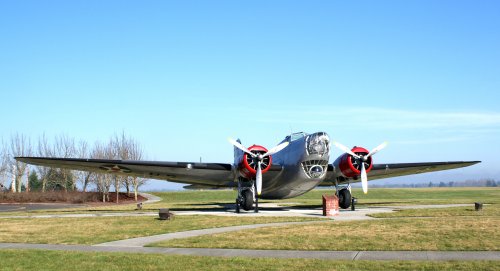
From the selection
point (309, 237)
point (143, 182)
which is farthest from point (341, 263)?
point (143, 182)

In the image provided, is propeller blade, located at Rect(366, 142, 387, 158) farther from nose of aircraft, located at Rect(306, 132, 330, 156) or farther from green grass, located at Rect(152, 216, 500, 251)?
green grass, located at Rect(152, 216, 500, 251)

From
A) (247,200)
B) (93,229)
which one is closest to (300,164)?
(247,200)

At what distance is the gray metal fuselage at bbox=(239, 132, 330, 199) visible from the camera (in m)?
29.7

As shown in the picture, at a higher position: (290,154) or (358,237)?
(290,154)

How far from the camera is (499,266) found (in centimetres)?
1085

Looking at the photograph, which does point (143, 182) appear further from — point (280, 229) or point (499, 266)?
point (499, 266)

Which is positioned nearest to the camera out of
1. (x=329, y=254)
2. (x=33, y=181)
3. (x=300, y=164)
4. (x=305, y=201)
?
(x=329, y=254)

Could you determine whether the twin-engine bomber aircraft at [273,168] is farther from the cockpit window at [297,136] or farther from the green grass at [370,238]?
the green grass at [370,238]

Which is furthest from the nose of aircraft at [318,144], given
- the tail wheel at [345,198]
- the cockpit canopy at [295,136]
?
the tail wheel at [345,198]

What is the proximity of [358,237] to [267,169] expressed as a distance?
577 inches

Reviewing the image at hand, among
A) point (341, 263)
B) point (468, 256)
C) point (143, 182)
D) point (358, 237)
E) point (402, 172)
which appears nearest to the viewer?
point (341, 263)

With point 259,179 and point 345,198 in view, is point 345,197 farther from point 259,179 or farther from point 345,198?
point 259,179

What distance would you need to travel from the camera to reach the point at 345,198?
32438 millimetres

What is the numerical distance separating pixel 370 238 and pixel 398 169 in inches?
853
